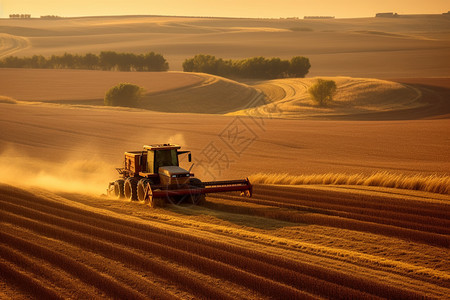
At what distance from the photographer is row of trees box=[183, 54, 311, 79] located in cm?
10431

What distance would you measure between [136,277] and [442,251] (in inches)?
266

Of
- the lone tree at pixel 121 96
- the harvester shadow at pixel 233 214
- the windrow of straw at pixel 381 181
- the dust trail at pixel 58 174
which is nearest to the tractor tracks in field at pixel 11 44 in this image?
the lone tree at pixel 121 96

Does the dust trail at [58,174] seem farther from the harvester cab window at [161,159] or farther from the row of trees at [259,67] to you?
the row of trees at [259,67]

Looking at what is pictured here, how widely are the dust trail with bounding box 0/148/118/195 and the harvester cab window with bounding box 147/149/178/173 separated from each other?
5245 mm

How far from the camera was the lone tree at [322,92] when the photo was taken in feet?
219

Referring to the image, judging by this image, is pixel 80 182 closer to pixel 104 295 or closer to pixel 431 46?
pixel 104 295

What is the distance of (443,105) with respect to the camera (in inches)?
2618

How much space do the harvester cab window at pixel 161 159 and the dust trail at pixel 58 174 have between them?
5.25 meters

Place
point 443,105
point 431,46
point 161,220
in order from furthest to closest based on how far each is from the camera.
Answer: point 431,46 → point 443,105 → point 161,220

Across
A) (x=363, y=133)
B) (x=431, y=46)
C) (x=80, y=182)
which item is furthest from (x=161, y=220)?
(x=431, y=46)

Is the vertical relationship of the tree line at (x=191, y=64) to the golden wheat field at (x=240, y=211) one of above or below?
above

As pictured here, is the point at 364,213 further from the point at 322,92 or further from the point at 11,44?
the point at 11,44

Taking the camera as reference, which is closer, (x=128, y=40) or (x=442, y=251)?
(x=442, y=251)

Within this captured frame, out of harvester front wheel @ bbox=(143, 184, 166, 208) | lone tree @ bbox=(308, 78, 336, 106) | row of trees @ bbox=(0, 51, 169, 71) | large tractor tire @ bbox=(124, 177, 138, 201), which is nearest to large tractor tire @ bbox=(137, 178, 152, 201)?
harvester front wheel @ bbox=(143, 184, 166, 208)
